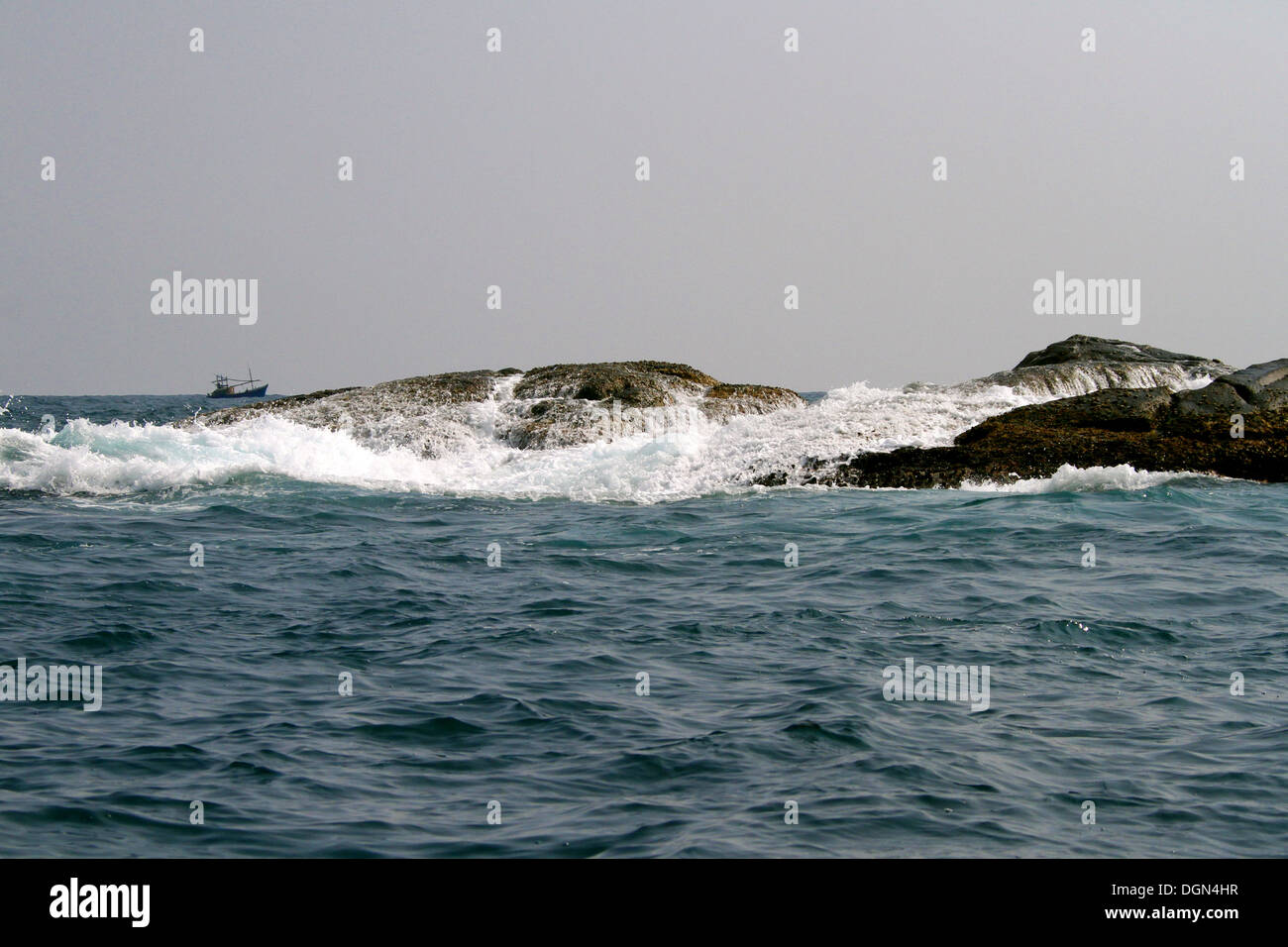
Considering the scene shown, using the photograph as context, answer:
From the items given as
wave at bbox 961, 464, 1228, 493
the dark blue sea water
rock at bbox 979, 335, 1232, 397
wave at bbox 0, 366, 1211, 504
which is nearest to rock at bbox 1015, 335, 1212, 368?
rock at bbox 979, 335, 1232, 397

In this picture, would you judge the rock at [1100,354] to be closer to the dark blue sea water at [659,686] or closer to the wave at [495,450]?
the wave at [495,450]

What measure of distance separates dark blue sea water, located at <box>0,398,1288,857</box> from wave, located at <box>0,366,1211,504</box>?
4.09 meters

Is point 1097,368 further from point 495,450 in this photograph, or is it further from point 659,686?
point 659,686

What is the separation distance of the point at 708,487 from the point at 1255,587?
1021cm

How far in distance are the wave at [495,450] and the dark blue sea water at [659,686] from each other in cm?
409

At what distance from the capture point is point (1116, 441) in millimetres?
20938

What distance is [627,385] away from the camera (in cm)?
2744

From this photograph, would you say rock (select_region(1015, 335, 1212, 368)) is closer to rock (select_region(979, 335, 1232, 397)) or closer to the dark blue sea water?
rock (select_region(979, 335, 1232, 397))

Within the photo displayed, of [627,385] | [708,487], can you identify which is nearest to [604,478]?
[708,487]

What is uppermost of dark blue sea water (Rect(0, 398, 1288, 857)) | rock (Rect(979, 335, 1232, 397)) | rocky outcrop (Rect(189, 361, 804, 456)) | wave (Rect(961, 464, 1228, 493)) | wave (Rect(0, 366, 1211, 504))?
rock (Rect(979, 335, 1232, 397))

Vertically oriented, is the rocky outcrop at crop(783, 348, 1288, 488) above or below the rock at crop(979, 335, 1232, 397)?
below

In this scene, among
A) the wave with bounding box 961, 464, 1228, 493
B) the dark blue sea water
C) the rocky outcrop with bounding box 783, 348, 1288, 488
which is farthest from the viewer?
the rocky outcrop with bounding box 783, 348, 1288, 488

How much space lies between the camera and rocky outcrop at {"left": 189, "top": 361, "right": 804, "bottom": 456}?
25.8m
